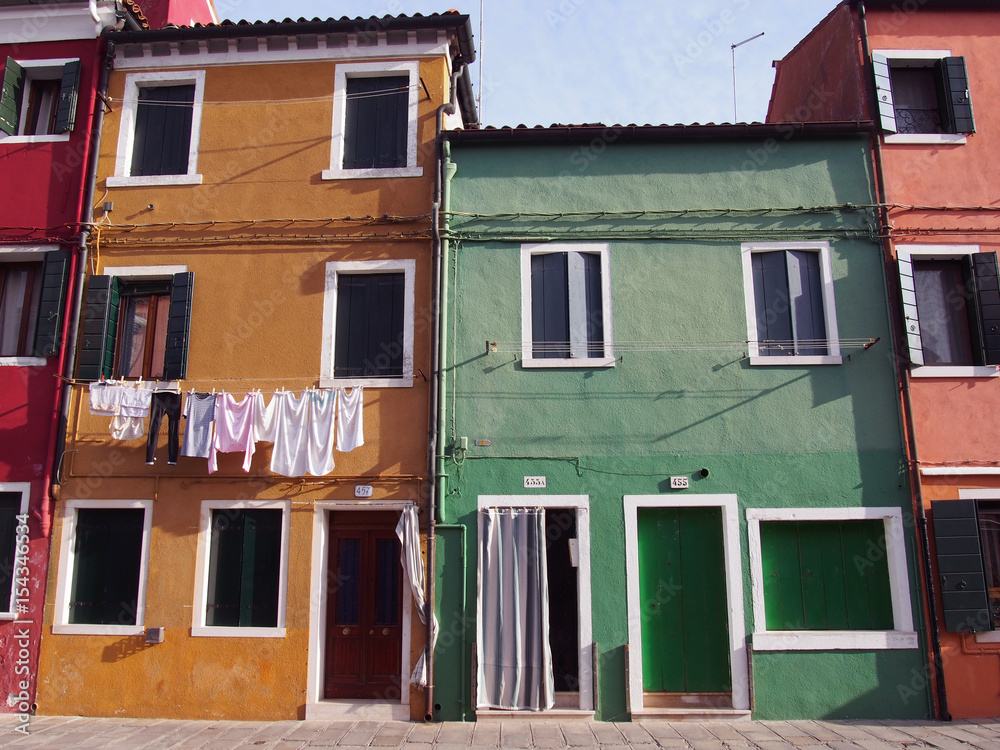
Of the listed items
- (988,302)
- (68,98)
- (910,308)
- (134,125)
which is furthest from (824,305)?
(68,98)

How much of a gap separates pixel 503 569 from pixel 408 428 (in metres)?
2.27

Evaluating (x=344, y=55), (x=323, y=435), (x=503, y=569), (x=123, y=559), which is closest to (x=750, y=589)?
(x=503, y=569)

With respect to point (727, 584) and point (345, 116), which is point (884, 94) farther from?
point (345, 116)

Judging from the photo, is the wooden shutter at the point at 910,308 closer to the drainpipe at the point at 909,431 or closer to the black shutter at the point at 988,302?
the drainpipe at the point at 909,431

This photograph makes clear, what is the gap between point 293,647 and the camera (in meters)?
9.44

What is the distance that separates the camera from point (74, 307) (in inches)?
412

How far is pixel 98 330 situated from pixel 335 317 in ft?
11.1

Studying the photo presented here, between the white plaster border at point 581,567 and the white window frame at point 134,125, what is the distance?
21.6ft

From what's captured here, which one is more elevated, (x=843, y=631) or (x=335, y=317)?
(x=335, y=317)

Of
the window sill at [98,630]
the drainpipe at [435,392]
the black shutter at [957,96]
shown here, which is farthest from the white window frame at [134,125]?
the black shutter at [957,96]

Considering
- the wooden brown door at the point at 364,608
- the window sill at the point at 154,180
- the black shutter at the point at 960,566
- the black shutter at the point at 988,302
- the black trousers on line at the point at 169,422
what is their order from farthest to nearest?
1. the window sill at the point at 154,180
2. the black shutter at the point at 988,302
3. the black trousers on line at the point at 169,422
4. the wooden brown door at the point at 364,608
5. the black shutter at the point at 960,566

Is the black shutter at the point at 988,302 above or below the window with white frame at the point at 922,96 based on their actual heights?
below

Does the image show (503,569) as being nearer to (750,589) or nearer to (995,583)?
(750,589)

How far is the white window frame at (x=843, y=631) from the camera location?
923cm
